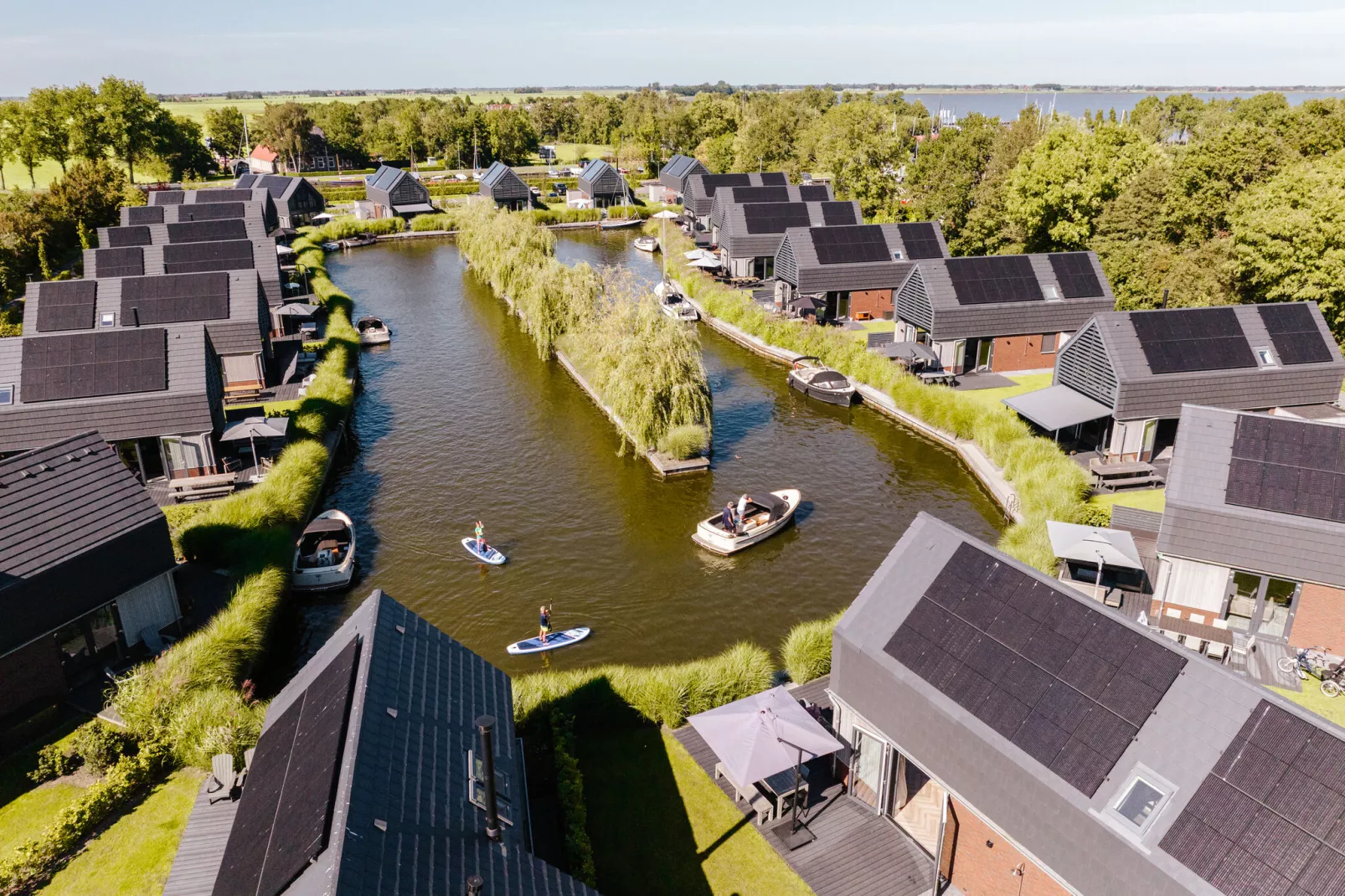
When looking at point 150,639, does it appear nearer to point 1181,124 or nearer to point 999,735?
point 999,735

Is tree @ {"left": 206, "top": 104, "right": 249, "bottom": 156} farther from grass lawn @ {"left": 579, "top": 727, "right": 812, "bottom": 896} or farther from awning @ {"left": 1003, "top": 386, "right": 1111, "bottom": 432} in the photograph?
grass lawn @ {"left": 579, "top": 727, "right": 812, "bottom": 896}

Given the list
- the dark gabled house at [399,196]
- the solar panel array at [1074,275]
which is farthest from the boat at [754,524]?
the dark gabled house at [399,196]

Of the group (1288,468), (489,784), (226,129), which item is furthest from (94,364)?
(226,129)

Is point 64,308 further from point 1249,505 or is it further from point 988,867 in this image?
point 1249,505

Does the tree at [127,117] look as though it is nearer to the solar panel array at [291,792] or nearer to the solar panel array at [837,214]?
the solar panel array at [837,214]

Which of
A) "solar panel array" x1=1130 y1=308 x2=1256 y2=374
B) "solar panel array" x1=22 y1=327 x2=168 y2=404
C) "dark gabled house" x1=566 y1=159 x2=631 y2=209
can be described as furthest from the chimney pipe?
"dark gabled house" x1=566 y1=159 x2=631 y2=209

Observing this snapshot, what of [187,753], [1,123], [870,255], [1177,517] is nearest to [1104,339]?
[1177,517]
